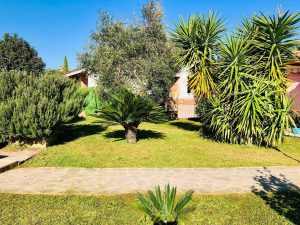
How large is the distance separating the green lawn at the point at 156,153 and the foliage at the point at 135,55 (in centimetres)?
704

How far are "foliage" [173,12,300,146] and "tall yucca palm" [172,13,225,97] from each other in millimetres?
46

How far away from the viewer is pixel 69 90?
12133 mm

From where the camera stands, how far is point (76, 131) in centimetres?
1524

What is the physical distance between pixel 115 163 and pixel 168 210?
21.4ft

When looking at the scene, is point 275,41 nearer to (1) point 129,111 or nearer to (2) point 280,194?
(1) point 129,111

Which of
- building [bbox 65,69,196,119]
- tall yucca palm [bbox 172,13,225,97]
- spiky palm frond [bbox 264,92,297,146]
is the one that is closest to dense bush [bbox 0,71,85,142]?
tall yucca palm [bbox 172,13,225,97]

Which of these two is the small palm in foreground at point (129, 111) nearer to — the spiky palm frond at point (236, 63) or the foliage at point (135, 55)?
the spiky palm frond at point (236, 63)

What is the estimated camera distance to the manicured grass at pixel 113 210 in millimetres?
5148

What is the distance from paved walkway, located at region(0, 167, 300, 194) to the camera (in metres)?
6.79

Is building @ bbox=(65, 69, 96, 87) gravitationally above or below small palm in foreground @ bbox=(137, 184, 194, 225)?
above

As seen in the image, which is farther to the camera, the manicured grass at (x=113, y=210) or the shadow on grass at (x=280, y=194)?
the shadow on grass at (x=280, y=194)

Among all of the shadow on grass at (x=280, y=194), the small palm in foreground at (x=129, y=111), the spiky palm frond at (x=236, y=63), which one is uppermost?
the spiky palm frond at (x=236, y=63)

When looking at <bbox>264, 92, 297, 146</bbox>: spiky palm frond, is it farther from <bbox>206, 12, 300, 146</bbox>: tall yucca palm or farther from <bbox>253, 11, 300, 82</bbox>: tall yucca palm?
<bbox>253, 11, 300, 82</bbox>: tall yucca palm

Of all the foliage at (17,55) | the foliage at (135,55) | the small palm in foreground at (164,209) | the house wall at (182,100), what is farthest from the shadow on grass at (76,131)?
the foliage at (17,55)
